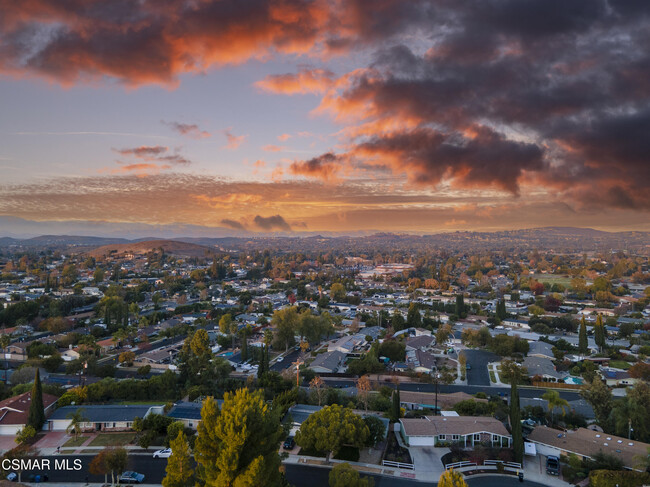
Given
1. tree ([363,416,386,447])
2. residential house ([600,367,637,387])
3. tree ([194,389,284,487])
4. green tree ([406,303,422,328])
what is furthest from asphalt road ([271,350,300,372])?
residential house ([600,367,637,387])

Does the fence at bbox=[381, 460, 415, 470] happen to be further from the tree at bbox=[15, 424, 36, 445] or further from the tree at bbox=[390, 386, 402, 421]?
the tree at bbox=[15, 424, 36, 445]

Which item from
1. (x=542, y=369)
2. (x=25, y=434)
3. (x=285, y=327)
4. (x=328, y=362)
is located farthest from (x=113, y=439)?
(x=542, y=369)

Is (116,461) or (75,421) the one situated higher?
(116,461)

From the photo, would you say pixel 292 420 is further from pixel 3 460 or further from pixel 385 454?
pixel 3 460

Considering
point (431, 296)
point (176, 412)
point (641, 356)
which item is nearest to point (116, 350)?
point (176, 412)

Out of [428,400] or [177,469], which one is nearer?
[177,469]

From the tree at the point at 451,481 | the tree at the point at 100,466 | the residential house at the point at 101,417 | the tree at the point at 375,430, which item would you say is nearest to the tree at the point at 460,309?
the tree at the point at 375,430

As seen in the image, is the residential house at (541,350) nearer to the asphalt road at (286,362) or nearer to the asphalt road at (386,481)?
the asphalt road at (286,362)

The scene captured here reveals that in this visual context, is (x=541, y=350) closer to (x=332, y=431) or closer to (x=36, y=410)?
(x=332, y=431)
